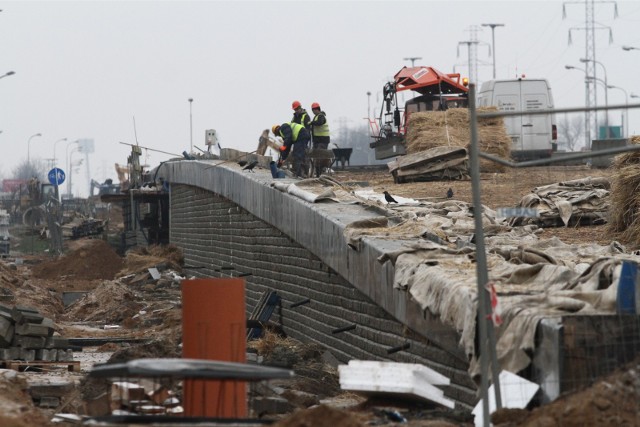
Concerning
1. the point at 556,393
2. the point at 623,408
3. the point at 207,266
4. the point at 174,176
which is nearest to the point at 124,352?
the point at 556,393

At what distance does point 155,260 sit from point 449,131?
12417mm

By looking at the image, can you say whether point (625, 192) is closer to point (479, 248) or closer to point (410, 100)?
point (479, 248)

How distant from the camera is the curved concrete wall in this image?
14109 mm

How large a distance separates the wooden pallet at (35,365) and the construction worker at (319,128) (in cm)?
1023

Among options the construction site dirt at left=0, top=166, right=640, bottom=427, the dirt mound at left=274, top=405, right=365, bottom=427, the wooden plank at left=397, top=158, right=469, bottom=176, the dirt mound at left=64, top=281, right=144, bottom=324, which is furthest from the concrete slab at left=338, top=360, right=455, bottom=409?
the dirt mound at left=64, top=281, right=144, bottom=324

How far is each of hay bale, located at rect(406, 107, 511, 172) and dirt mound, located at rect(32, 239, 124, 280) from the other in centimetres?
→ 1787

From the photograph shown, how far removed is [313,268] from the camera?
20.5 m

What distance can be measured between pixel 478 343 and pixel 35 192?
6771 centimetres

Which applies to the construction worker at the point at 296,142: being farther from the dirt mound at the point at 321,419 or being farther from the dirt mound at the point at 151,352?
the dirt mound at the point at 321,419

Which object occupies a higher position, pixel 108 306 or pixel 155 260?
pixel 155 260

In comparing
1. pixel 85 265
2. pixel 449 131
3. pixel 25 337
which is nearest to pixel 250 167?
pixel 449 131

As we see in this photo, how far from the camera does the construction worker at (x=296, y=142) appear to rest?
26.3 metres

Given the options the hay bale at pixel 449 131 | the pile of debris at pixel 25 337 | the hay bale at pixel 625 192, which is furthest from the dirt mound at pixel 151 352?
the hay bale at pixel 449 131

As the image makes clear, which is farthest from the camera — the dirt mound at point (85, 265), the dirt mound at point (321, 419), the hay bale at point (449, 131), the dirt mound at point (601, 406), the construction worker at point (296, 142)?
the dirt mound at point (85, 265)
